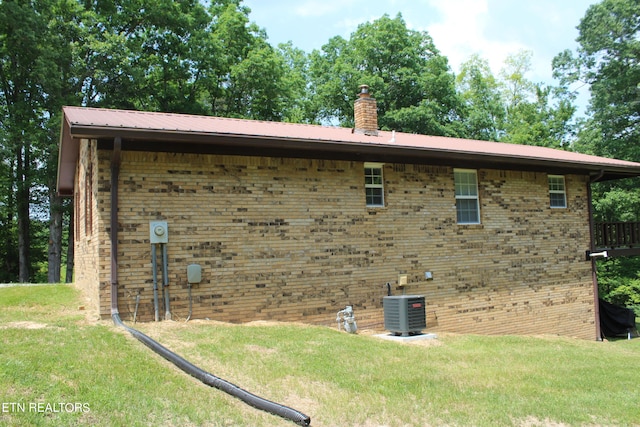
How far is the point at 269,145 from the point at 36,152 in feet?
56.3

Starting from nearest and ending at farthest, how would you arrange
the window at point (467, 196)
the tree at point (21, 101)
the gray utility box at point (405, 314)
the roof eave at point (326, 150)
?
the roof eave at point (326, 150)
the gray utility box at point (405, 314)
the window at point (467, 196)
the tree at point (21, 101)

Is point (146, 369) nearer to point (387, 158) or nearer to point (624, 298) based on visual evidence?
point (387, 158)

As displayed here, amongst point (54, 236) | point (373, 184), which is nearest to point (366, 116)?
point (373, 184)

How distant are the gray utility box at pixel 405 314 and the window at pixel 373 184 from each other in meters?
2.19

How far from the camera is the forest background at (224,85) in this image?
76.2 ft

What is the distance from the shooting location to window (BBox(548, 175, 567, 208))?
15078 mm

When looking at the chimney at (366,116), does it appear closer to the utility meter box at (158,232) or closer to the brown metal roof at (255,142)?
the brown metal roof at (255,142)

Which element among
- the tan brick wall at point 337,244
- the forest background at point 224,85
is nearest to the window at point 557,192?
the tan brick wall at point 337,244

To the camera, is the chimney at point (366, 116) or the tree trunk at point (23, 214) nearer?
the chimney at point (366, 116)

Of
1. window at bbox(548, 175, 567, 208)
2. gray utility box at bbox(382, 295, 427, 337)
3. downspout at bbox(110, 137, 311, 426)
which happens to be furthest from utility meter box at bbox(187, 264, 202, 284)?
window at bbox(548, 175, 567, 208)

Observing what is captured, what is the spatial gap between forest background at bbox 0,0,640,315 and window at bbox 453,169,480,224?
53.2 ft

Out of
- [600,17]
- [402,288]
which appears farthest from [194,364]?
[600,17]

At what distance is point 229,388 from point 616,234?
49.1 ft

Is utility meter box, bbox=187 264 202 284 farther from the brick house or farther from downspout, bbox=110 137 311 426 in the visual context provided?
downspout, bbox=110 137 311 426
